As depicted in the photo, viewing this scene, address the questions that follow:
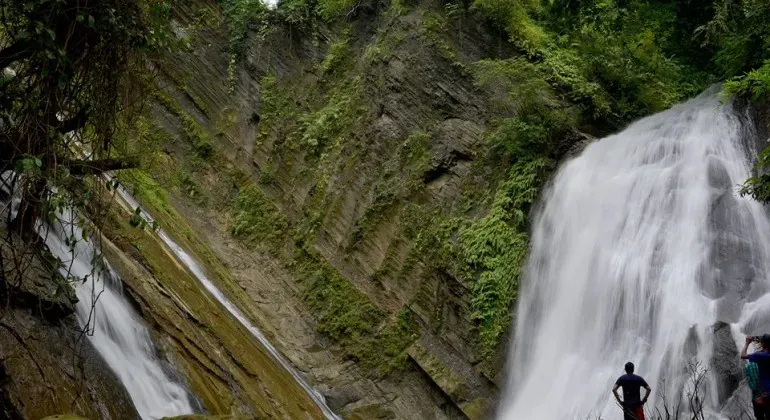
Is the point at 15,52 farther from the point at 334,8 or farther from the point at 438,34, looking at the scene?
the point at 334,8

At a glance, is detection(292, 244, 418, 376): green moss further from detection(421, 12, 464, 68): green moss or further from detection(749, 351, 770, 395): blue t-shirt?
detection(749, 351, 770, 395): blue t-shirt

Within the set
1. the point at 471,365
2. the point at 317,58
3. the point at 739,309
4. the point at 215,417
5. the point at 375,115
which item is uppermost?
the point at 317,58

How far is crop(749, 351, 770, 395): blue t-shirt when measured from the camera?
695 centimetres

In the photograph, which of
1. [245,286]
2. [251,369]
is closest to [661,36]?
[245,286]

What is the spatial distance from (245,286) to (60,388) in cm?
933

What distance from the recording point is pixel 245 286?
634 inches

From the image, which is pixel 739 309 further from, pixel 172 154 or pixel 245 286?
pixel 172 154

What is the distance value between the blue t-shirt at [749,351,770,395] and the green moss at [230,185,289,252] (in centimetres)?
1235

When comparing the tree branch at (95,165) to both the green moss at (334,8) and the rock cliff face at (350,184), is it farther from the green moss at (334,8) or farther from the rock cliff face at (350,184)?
the green moss at (334,8)

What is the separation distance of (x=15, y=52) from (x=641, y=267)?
9.06 m

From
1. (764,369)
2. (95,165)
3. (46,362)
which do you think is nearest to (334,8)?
(95,165)

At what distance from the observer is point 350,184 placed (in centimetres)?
1647

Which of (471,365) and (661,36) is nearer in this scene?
(471,365)

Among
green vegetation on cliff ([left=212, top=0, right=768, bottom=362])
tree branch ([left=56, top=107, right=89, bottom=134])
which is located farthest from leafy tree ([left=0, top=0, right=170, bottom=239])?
green vegetation on cliff ([left=212, top=0, right=768, bottom=362])
